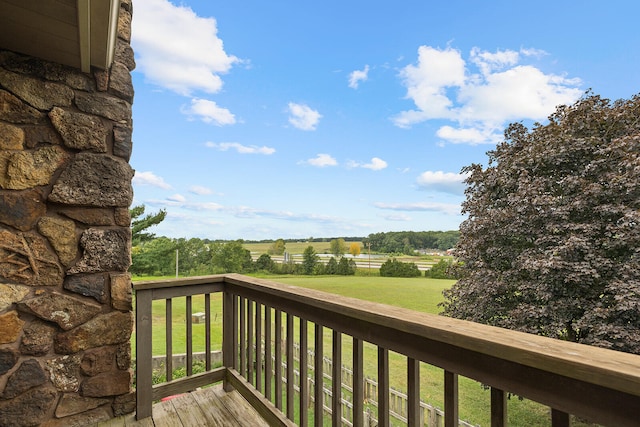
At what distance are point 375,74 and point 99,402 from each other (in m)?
13.1

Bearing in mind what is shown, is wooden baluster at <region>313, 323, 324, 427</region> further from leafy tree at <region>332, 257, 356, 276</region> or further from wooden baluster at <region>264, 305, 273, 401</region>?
leafy tree at <region>332, 257, 356, 276</region>

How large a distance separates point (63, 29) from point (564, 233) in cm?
611

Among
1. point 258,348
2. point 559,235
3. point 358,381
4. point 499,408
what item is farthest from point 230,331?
point 559,235

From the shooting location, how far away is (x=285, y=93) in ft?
46.0

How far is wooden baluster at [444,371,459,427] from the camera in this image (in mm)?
915

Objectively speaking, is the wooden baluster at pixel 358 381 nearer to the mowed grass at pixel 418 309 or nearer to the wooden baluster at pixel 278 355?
the wooden baluster at pixel 278 355

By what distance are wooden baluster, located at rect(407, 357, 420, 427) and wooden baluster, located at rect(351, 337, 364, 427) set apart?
24 centimetres

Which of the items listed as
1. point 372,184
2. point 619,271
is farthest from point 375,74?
point 619,271

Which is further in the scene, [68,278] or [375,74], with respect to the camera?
[375,74]

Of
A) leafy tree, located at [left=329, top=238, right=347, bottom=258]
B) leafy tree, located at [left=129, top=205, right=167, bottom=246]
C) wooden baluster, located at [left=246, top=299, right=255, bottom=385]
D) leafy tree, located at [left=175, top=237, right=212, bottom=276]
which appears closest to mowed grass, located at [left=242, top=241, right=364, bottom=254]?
leafy tree, located at [left=329, top=238, right=347, bottom=258]

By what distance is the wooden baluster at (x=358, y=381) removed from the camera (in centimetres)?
124

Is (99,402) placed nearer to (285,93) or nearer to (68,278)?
(68,278)

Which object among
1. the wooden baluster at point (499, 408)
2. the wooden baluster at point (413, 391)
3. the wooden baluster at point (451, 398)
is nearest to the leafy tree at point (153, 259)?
the wooden baluster at point (413, 391)

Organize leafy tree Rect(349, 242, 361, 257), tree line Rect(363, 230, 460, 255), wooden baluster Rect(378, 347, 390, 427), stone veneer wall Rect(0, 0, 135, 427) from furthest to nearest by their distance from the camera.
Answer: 1. leafy tree Rect(349, 242, 361, 257)
2. tree line Rect(363, 230, 460, 255)
3. stone veneer wall Rect(0, 0, 135, 427)
4. wooden baluster Rect(378, 347, 390, 427)
